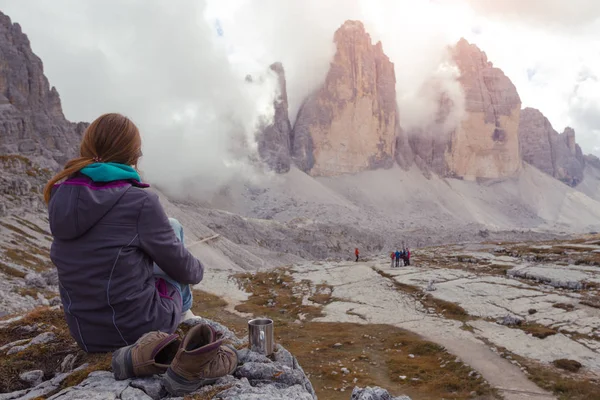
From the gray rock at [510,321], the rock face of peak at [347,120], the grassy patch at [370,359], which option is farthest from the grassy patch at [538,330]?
the rock face of peak at [347,120]

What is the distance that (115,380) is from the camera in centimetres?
417

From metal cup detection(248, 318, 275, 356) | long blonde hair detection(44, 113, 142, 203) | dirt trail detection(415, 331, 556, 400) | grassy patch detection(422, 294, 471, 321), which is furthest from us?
grassy patch detection(422, 294, 471, 321)

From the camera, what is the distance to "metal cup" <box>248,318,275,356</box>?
17.4ft

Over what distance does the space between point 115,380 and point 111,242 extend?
1.50 metres

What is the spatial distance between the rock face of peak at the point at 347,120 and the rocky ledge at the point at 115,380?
572ft

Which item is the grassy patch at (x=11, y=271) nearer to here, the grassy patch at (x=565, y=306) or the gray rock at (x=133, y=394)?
the gray rock at (x=133, y=394)

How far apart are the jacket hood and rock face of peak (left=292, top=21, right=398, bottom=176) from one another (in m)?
176

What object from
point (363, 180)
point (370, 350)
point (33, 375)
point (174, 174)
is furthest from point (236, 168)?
point (33, 375)

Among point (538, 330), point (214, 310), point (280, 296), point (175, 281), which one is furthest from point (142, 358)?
point (280, 296)

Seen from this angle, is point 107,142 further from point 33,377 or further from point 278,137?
point 278,137

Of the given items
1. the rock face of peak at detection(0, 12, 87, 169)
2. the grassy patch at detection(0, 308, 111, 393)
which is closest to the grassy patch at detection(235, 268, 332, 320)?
the grassy patch at detection(0, 308, 111, 393)

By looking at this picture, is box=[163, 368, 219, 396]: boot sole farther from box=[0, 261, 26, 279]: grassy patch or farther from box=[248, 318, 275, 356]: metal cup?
box=[0, 261, 26, 279]: grassy patch

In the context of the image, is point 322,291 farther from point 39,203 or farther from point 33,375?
point 39,203

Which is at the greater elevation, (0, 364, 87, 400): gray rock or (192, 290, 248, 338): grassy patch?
(0, 364, 87, 400): gray rock
